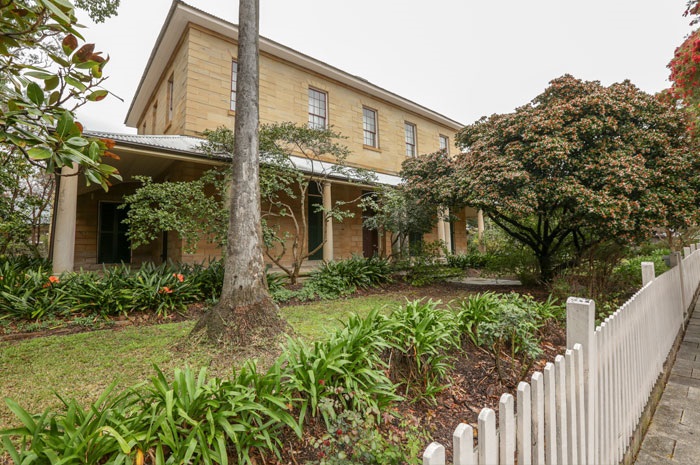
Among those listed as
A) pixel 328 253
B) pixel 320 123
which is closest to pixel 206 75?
pixel 320 123

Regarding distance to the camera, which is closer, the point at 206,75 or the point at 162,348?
the point at 162,348

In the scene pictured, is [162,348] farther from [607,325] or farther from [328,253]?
[328,253]

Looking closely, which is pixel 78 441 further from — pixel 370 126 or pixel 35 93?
pixel 370 126

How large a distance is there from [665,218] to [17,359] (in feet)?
33.0

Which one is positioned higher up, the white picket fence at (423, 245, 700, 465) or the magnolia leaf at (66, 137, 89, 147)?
the magnolia leaf at (66, 137, 89, 147)

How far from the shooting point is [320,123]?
12578 mm

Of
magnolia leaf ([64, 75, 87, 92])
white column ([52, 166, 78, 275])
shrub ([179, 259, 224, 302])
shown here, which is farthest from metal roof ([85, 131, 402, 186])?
magnolia leaf ([64, 75, 87, 92])

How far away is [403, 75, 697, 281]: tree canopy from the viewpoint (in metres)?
5.82

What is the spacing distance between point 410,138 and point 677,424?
48.4ft

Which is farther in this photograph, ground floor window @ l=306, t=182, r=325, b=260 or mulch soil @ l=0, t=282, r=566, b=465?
ground floor window @ l=306, t=182, r=325, b=260

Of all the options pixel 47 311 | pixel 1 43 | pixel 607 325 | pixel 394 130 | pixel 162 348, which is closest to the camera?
pixel 1 43

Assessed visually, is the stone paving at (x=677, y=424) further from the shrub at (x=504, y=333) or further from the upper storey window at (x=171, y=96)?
the upper storey window at (x=171, y=96)

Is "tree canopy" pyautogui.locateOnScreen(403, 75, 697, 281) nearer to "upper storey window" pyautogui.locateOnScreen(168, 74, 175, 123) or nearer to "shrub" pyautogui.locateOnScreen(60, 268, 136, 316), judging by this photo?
"shrub" pyautogui.locateOnScreen(60, 268, 136, 316)

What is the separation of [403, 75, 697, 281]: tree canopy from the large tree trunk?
14.9 ft
